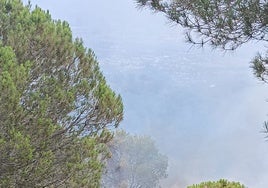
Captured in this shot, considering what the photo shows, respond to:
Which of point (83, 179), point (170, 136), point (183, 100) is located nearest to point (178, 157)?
point (170, 136)

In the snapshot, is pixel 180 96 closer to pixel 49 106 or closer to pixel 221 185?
pixel 49 106

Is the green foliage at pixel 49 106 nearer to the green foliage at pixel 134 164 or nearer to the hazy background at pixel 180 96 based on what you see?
the green foliage at pixel 134 164

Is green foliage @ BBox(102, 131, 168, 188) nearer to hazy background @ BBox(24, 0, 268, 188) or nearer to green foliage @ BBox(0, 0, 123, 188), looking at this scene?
Result: hazy background @ BBox(24, 0, 268, 188)

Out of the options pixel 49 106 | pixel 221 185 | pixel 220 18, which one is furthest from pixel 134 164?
pixel 220 18

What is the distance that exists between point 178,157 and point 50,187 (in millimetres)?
10829

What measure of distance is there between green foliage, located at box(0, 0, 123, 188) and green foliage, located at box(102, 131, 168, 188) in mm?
6893

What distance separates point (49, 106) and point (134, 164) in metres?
9.10

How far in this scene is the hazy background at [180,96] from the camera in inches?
531

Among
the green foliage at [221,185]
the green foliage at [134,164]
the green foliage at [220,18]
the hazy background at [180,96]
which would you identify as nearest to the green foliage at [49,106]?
the green foliage at [220,18]

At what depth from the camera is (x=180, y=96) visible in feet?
61.7

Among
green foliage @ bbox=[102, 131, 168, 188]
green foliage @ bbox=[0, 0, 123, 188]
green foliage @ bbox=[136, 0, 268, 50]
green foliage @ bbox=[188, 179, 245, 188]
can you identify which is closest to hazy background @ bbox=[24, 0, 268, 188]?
green foliage @ bbox=[102, 131, 168, 188]

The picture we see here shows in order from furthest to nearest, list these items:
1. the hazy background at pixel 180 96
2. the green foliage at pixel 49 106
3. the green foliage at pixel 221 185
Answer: the hazy background at pixel 180 96
the green foliage at pixel 49 106
the green foliage at pixel 221 185

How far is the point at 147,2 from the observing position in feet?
10.1

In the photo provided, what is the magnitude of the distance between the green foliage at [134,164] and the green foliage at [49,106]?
689 centimetres
